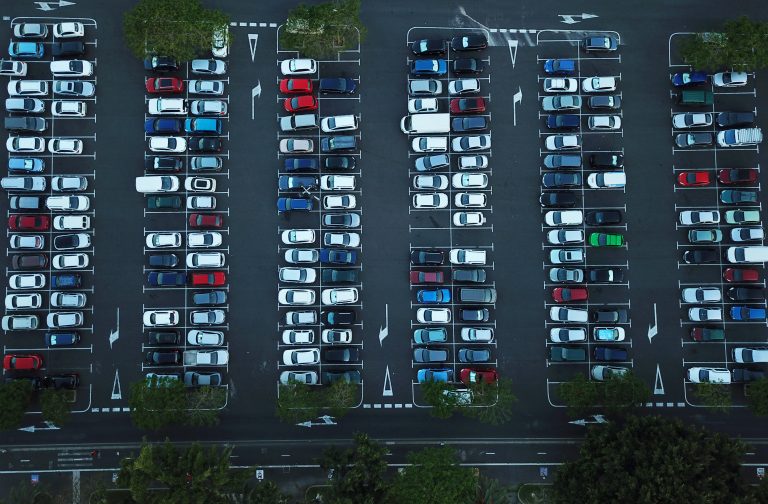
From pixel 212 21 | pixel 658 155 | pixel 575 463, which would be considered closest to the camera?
pixel 575 463

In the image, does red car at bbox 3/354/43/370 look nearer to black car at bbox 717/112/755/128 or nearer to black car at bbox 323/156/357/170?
black car at bbox 323/156/357/170

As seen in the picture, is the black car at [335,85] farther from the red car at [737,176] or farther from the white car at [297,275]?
the red car at [737,176]

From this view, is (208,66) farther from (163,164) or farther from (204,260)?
(204,260)

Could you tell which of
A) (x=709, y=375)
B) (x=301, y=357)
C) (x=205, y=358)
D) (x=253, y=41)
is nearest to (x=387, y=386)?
(x=301, y=357)

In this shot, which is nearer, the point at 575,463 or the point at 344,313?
the point at 575,463

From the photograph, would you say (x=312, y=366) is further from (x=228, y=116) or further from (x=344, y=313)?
(x=228, y=116)

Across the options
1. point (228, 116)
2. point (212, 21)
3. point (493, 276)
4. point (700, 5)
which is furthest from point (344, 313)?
point (700, 5)

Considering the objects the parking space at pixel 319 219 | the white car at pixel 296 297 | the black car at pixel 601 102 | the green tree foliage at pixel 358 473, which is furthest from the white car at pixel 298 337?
the black car at pixel 601 102
